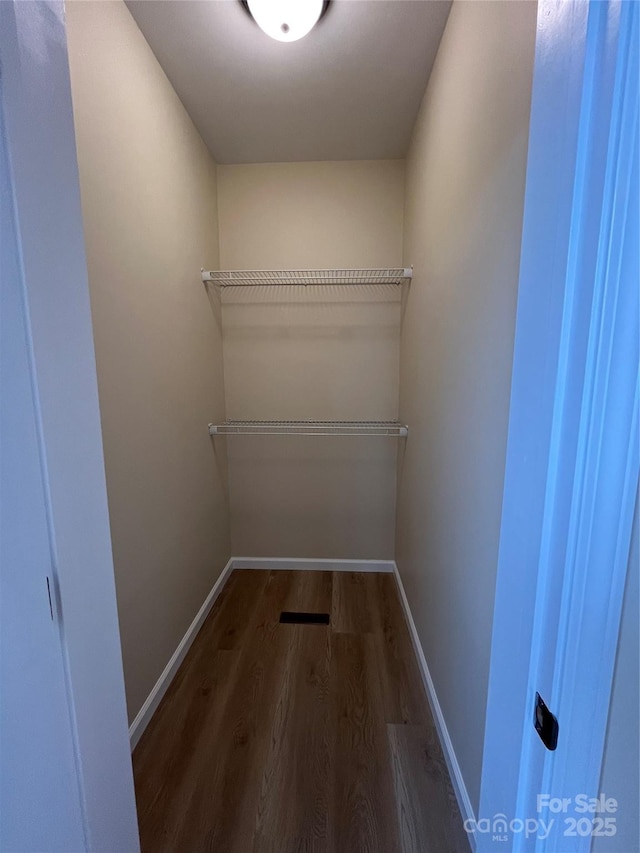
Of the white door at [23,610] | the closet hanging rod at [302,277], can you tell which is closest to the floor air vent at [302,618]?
the white door at [23,610]

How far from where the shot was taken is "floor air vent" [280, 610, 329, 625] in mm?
2238

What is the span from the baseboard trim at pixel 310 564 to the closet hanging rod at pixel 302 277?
196cm

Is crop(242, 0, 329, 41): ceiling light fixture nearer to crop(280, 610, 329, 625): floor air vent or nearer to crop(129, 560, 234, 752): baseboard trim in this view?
crop(129, 560, 234, 752): baseboard trim

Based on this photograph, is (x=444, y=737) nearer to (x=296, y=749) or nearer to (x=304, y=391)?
(x=296, y=749)

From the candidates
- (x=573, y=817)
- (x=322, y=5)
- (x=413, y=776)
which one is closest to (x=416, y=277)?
(x=322, y=5)

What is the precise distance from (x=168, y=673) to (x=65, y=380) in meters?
1.71

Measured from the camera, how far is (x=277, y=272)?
7.86ft

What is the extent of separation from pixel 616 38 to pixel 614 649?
2.17 ft

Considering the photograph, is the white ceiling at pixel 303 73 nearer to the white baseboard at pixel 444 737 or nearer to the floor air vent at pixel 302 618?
the white baseboard at pixel 444 737

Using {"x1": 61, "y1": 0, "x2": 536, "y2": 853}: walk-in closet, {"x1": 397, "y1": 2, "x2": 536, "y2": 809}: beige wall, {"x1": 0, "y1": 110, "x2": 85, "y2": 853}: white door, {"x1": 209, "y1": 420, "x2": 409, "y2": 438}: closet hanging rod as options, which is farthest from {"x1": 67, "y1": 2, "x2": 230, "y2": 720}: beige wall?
{"x1": 397, "y1": 2, "x2": 536, "y2": 809}: beige wall

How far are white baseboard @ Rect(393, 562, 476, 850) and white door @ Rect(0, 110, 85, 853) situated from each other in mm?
1194

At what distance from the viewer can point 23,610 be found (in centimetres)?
61

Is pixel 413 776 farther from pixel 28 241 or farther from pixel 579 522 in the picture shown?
pixel 28 241

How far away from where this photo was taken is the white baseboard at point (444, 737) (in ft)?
4.01
